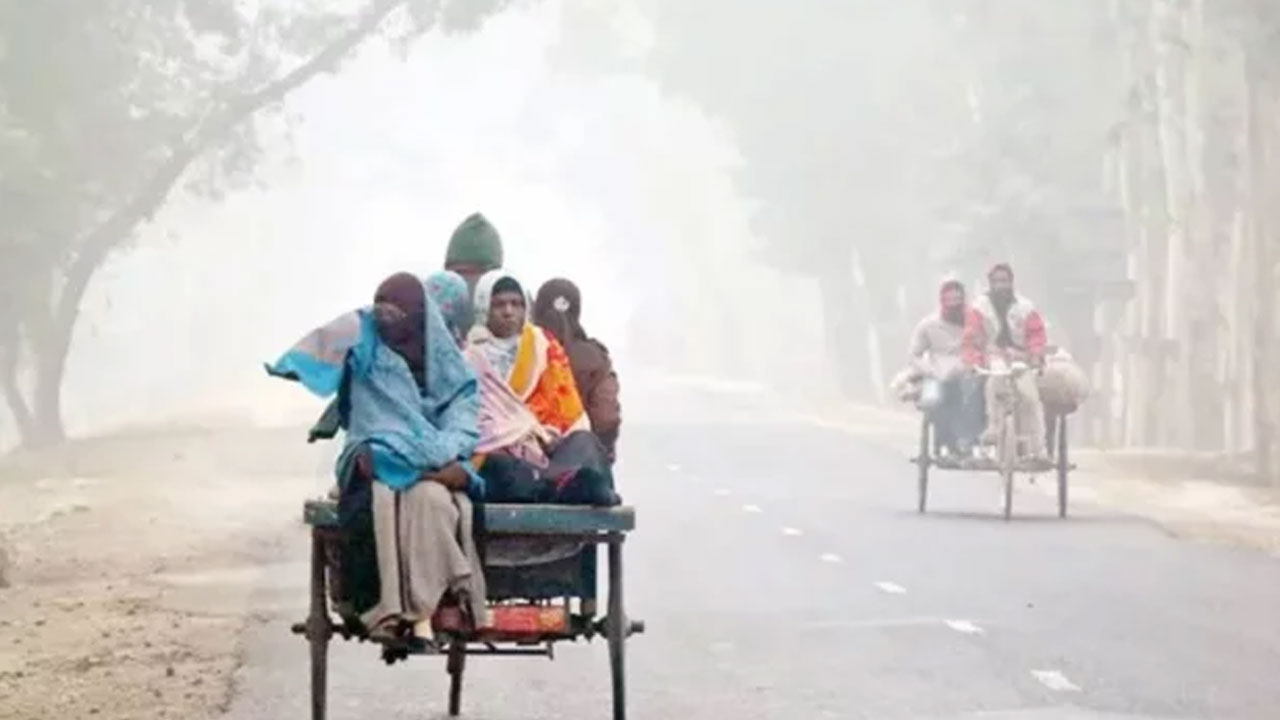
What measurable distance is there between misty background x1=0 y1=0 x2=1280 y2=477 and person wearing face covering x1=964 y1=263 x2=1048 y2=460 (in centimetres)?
1044

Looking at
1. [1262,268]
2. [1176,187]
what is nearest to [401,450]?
[1262,268]

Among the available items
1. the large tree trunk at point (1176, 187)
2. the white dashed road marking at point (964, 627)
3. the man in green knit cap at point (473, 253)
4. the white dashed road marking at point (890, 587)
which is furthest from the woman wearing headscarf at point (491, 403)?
the large tree trunk at point (1176, 187)

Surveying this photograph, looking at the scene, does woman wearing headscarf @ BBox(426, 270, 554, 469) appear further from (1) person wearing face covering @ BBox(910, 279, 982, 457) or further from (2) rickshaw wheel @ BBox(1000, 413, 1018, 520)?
(1) person wearing face covering @ BBox(910, 279, 982, 457)

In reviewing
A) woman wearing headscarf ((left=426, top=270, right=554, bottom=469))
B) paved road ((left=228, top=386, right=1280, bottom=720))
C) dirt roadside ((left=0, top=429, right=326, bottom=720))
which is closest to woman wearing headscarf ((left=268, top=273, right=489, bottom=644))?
woman wearing headscarf ((left=426, top=270, right=554, bottom=469))

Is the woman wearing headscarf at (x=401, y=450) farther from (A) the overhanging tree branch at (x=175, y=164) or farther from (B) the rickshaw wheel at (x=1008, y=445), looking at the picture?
(A) the overhanging tree branch at (x=175, y=164)

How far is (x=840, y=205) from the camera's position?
6066 centimetres

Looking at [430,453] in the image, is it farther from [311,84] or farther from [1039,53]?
[311,84]

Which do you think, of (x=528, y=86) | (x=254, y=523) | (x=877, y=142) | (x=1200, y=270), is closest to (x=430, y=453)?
(x=254, y=523)

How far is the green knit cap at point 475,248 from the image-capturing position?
1151 cm

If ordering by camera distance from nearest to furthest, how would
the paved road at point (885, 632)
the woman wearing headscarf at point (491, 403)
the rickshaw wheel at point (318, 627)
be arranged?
the rickshaw wheel at point (318, 627), the woman wearing headscarf at point (491, 403), the paved road at point (885, 632)

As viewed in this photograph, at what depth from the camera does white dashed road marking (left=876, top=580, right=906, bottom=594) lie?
696 inches

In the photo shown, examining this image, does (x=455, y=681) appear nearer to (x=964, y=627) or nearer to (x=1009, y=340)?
(x=964, y=627)

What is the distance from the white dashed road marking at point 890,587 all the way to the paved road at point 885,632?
5cm

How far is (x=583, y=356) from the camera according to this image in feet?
37.7
